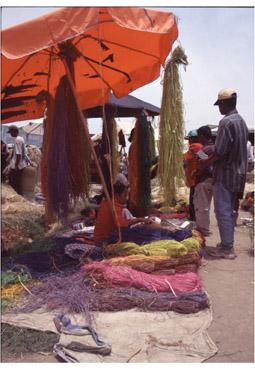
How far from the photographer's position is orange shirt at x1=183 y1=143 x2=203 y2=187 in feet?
21.1

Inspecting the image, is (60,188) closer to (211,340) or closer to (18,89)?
(18,89)

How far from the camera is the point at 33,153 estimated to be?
11.0 meters

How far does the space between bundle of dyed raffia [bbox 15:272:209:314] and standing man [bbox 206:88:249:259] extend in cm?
162

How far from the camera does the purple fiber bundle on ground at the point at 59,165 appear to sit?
481 cm

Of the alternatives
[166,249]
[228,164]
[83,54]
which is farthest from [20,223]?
[228,164]

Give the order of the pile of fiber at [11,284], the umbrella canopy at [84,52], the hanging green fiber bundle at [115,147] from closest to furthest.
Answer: the pile of fiber at [11,284], the umbrella canopy at [84,52], the hanging green fiber bundle at [115,147]

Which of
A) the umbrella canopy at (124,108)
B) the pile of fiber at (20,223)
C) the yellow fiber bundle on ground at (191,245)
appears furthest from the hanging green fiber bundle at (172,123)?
the umbrella canopy at (124,108)

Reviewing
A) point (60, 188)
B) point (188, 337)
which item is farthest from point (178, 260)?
point (60, 188)

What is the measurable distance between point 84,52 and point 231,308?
4134 millimetres

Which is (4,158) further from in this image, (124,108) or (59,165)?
(59,165)

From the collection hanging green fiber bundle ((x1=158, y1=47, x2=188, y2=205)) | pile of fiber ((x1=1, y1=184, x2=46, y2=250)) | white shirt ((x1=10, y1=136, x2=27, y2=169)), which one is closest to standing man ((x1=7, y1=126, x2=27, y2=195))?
white shirt ((x1=10, y1=136, x2=27, y2=169))

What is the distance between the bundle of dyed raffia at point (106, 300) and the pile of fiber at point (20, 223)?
205 cm

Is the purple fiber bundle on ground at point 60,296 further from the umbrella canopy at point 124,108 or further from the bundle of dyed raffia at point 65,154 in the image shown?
the umbrella canopy at point 124,108

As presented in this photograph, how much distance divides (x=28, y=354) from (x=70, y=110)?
3.02 meters
